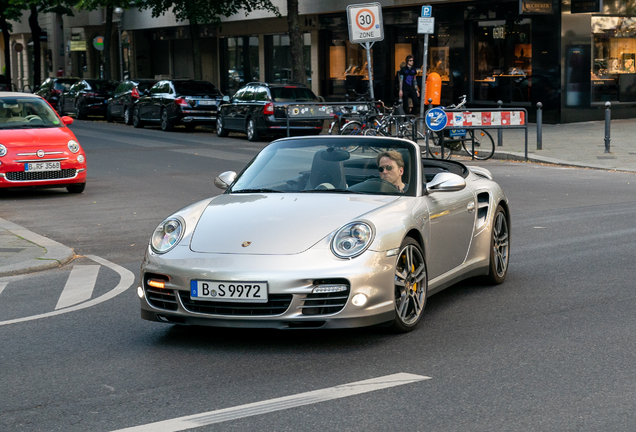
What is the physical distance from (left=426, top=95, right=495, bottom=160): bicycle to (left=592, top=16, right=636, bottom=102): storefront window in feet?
32.9

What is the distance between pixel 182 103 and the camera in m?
29.2

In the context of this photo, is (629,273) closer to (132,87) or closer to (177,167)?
(177,167)

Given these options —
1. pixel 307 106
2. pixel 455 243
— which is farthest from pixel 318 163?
pixel 307 106

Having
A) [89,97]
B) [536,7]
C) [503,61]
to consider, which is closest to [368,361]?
[536,7]

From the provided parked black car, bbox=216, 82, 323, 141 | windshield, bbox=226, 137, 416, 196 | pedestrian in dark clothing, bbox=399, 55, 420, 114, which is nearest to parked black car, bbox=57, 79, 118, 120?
parked black car, bbox=216, 82, 323, 141

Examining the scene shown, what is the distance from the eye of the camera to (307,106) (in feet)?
77.8

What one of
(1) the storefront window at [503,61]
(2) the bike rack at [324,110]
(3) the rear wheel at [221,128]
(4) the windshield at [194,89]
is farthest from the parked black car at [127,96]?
(1) the storefront window at [503,61]

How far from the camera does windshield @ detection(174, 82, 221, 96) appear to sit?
2962 centimetres

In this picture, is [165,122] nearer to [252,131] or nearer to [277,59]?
[252,131]

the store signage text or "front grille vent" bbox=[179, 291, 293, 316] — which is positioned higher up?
the store signage text

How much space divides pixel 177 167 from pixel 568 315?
12865 mm

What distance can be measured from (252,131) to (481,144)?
7458 mm

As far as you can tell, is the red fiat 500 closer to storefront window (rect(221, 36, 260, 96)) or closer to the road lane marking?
the road lane marking

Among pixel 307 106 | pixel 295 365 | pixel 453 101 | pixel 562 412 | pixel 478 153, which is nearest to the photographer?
pixel 562 412
